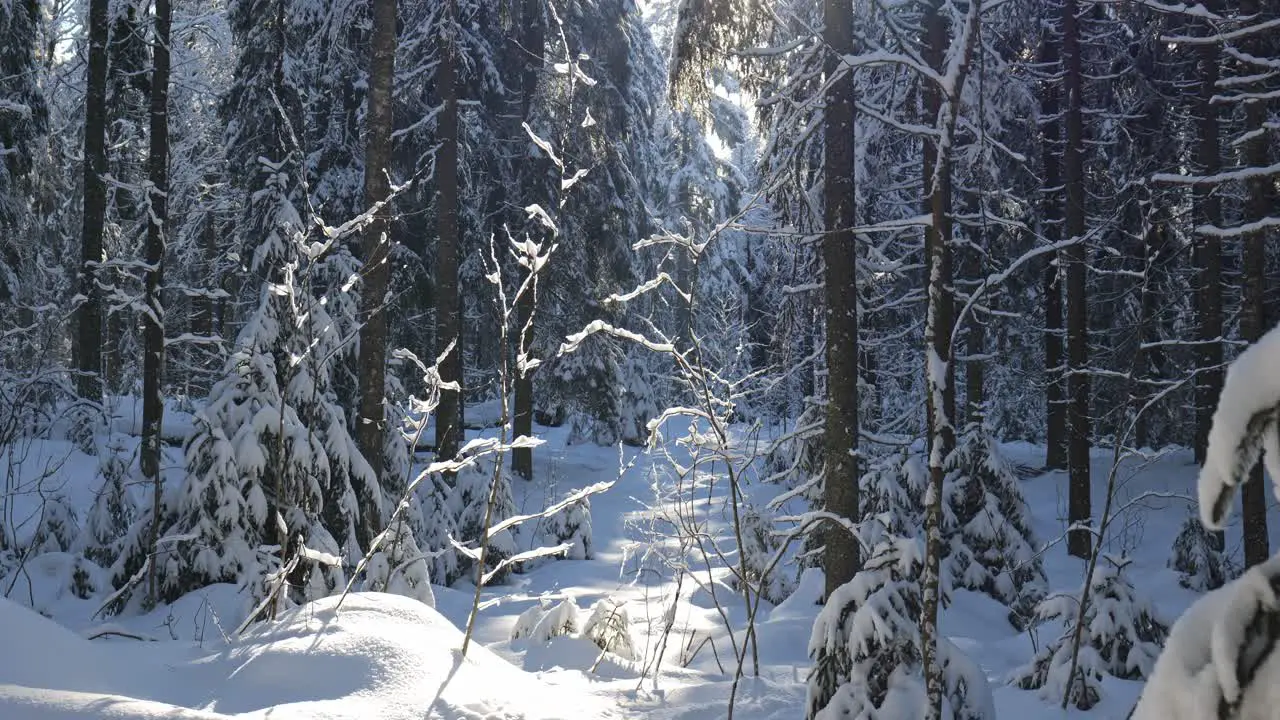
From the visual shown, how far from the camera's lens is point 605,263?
1712cm

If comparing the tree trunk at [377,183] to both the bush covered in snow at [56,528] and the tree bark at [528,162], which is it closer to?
the bush covered in snow at [56,528]

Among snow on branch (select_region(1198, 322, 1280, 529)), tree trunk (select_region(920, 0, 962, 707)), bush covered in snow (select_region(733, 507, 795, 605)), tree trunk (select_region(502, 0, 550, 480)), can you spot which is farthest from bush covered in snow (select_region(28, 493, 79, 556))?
snow on branch (select_region(1198, 322, 1280, 529))

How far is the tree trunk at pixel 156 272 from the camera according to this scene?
29.2 ft

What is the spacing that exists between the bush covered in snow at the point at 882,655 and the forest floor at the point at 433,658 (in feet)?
3.69

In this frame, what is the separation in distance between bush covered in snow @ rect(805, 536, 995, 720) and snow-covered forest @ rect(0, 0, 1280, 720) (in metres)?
0.02

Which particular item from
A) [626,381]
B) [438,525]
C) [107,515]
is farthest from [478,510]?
[626,381]

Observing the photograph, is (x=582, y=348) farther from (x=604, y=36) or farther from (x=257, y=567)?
(x=257, y=567)

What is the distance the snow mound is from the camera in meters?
3.06

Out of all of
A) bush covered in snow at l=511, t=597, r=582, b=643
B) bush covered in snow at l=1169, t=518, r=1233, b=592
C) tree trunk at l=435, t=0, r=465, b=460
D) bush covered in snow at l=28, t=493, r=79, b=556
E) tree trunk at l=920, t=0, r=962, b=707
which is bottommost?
bush covered in snow at l=1169, t=518, r=1233, b=592

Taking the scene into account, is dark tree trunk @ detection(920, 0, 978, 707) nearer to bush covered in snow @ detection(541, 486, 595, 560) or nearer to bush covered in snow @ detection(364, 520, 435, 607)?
bush covered in snow @ detection(364, 520, 435, 607)

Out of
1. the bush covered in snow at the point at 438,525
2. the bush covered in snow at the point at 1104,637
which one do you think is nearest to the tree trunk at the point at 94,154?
the bush covered in snow at the point at 438,525

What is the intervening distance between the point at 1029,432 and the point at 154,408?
23.9 m

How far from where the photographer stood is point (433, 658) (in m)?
4.46

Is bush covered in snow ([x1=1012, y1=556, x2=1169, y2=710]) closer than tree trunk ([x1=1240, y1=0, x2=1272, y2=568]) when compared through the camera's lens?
Yes
